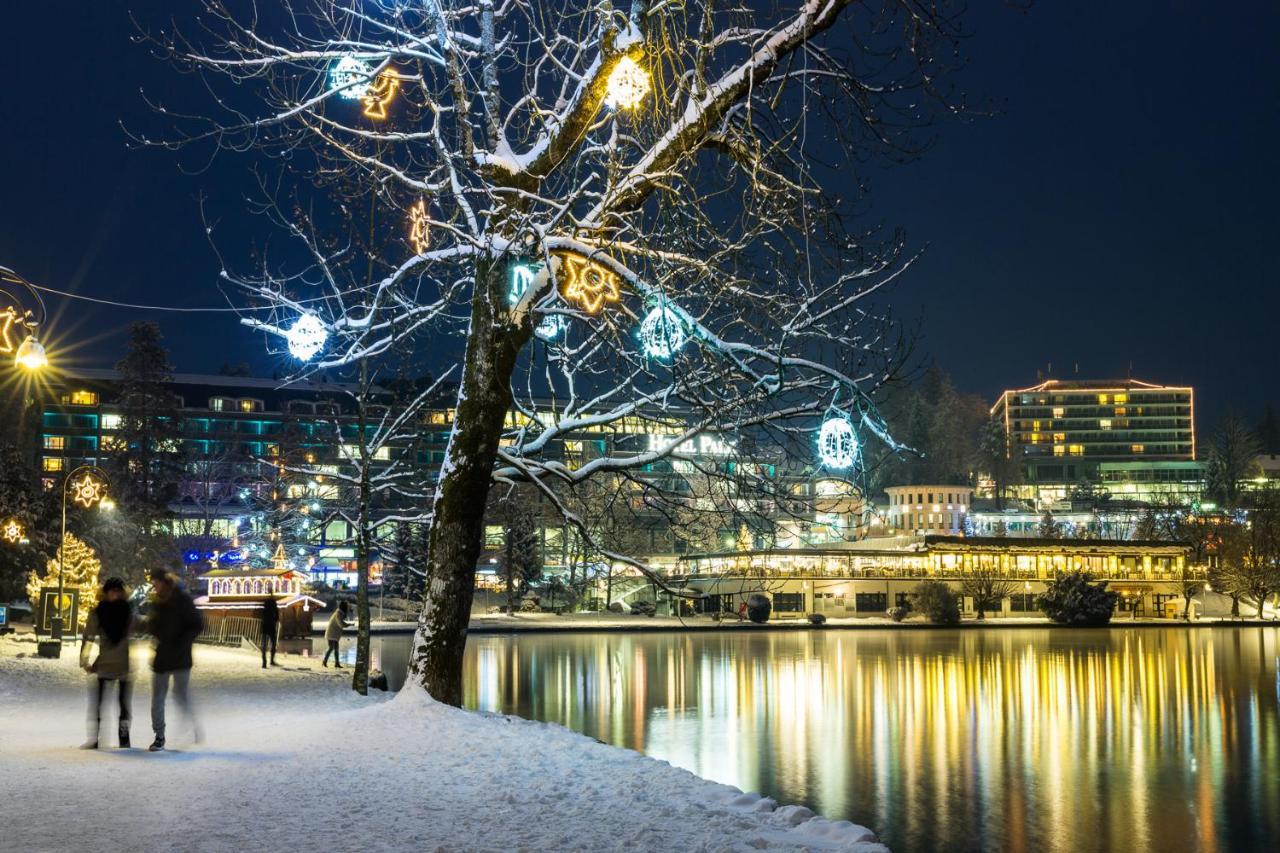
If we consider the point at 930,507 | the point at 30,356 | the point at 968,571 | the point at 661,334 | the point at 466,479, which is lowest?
the point at 968,571

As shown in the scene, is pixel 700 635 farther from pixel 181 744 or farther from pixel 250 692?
pixel 181 744

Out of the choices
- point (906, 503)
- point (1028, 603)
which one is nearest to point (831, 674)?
point (1028, 603)

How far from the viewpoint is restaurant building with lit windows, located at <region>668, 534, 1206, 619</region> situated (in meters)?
89.5

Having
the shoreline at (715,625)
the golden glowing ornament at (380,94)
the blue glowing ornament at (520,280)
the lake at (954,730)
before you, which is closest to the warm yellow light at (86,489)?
the lake at (954,730)

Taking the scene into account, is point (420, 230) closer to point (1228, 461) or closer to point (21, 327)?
point (21, 327)

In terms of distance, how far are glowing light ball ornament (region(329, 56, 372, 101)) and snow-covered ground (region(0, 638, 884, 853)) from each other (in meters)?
7.25

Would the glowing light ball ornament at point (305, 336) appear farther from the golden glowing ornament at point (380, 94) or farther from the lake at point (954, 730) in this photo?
the lake at point (954, 730)

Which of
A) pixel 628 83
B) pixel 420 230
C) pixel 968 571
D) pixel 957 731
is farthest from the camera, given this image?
pixel 968 571

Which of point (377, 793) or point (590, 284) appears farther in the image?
point (590, 284)

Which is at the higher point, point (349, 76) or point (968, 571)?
point (349, 76)

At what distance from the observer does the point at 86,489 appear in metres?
30.1

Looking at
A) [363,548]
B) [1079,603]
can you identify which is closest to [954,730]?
[363,548]

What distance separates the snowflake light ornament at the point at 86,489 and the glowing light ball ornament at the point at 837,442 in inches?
923

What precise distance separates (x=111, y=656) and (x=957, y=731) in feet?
56.6
